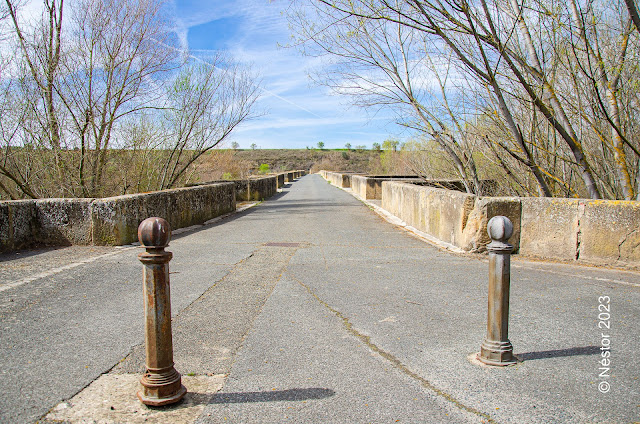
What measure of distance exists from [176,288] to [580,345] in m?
4.04

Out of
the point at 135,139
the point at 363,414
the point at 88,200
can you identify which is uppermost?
the point at 135,139

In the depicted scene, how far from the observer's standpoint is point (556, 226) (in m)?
7.09

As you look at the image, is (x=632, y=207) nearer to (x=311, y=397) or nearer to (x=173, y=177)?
(x=311, y=397)

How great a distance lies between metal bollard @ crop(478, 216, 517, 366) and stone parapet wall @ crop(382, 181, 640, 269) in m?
4.08

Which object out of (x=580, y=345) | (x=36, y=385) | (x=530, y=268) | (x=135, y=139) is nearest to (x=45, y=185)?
(x=135, y=139)

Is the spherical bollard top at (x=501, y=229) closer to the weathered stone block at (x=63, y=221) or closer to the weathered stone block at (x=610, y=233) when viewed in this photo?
the weathered stone block at (x=610, y=233)

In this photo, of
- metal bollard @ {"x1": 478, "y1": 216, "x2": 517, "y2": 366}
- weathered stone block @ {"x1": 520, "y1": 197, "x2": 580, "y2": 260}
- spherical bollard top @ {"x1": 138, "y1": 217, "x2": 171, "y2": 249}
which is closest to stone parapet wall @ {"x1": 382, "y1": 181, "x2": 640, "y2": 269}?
weathered stone block @ {"x1": 520, "y1": 197, "x2": 580, "y2": 260}

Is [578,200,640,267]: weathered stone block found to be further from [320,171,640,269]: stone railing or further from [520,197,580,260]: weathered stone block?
[520,197,580,260]: weathered stone block

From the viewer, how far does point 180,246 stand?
27.8ft

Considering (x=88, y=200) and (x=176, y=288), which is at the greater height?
(x=88, y=200)

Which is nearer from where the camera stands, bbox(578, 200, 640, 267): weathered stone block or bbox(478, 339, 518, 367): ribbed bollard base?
bbox(478, 339, 518, 367): ribbed bollard base

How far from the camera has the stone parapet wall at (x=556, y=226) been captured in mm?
6477

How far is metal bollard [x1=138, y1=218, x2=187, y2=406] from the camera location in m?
2.79

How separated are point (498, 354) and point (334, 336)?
127 cm
